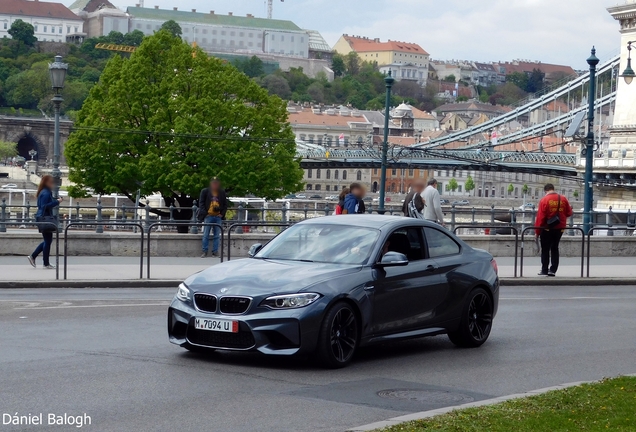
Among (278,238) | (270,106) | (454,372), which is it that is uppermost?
(270,106)

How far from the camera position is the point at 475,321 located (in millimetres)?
13047

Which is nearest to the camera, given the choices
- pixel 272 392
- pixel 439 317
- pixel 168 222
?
pixel 272 392

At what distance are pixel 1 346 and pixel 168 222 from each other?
11.4 m

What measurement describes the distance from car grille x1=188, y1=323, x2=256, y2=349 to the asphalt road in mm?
208

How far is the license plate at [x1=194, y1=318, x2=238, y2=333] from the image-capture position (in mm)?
10703

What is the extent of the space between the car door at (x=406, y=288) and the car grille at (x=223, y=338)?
1.40m

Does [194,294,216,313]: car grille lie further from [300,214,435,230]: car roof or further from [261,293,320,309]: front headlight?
[300,214,435,230]: car roof

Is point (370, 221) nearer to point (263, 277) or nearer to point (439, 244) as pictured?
point (439, 244)

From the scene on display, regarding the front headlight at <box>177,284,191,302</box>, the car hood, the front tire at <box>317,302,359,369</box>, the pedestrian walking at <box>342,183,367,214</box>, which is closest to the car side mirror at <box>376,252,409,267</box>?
the car hood

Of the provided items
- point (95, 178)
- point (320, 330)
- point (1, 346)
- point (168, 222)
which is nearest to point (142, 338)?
point (1, 346)

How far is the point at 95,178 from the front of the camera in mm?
61906

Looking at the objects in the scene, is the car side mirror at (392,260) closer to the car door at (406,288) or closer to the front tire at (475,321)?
the car door at (406,288)

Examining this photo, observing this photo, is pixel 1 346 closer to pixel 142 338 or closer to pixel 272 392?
pixel 142 338

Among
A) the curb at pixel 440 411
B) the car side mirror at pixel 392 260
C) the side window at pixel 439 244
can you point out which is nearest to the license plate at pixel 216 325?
the car side mirror at pixel 392 260
